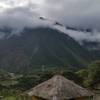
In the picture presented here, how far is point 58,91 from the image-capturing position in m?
27.7

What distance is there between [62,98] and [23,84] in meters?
83.4

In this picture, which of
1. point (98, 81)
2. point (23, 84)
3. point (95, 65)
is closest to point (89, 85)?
point (98, 81)

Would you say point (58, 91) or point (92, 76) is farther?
point (92, 76)

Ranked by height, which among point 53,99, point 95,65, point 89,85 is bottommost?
point 53,99

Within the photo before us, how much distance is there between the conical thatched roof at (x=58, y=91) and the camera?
2755 cm

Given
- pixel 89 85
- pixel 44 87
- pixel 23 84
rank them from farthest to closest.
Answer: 1. pixel 23 84
2. pixel 89 85
3. pixel 44 87

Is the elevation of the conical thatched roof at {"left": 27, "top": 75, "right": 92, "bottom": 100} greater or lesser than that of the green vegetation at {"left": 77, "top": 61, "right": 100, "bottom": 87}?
lesser

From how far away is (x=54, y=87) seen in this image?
28.1 meters

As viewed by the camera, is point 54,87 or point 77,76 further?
Answer: point 77,76

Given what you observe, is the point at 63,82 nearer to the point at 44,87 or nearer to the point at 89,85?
the point at 44,87

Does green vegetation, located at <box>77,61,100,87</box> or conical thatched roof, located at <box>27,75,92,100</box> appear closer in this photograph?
conical thatched roof, located at <box>27,75,92,100</box>

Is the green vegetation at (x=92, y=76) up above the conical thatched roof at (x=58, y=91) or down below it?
above

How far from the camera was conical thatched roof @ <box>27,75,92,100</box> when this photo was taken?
90.4ft

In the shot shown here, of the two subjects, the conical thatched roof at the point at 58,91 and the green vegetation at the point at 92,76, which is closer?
the conical thatched roof at the point at 58,91
